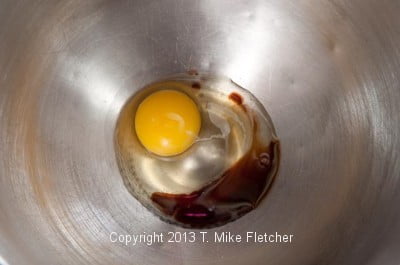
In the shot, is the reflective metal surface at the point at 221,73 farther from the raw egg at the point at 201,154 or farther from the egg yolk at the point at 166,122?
the egg yolk at the point at 166,122

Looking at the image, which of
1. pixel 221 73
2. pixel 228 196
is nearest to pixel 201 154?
pixel 228 196

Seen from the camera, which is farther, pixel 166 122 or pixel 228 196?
pixel 228 196

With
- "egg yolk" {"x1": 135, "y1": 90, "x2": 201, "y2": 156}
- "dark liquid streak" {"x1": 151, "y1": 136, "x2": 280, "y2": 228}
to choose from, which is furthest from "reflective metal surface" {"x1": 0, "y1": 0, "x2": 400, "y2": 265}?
"egg yolk" {"x1": 135, "y1": 90, "x2": 201, "y2": 156}

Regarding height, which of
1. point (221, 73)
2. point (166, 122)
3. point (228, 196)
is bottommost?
point (228, 196)

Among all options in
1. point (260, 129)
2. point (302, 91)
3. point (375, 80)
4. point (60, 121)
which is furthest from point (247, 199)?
point (60, 121)

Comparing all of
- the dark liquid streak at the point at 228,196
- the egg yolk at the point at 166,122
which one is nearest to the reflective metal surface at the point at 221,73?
the dark liquid streak at the point at 228,196

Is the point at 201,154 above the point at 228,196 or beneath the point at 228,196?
above

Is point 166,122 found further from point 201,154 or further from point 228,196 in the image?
point 228,196

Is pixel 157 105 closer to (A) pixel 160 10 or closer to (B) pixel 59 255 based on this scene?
(A) pixel 160 10
